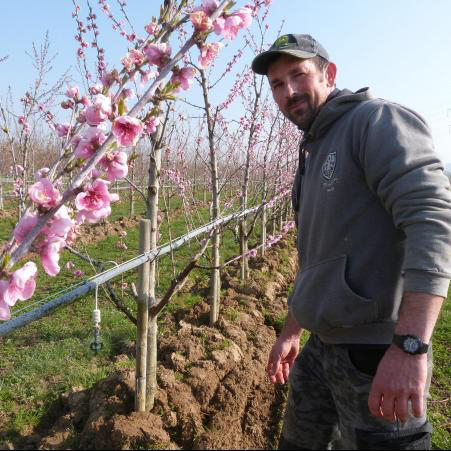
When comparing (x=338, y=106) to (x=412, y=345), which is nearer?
(x=412, y=345)

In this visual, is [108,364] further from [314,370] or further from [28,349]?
[314,370]

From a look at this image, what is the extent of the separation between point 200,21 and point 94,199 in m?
0.71

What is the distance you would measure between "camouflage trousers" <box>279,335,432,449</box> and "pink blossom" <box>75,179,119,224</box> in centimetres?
108

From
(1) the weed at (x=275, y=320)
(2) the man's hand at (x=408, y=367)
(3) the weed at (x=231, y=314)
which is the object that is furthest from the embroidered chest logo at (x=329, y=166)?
(1) the weed at (x=275, y=320)

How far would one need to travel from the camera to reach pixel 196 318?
14.8 feet

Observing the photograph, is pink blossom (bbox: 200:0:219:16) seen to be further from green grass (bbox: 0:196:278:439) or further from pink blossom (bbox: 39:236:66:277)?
green grass (bbox: 0:196:278:439)

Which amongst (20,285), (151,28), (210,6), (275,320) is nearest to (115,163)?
(20,285)

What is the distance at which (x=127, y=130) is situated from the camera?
123 centimetres

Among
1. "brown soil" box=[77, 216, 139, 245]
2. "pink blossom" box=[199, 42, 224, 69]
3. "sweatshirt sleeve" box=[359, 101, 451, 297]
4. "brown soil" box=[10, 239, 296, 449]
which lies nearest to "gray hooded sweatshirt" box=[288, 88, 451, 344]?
"sweatshirt sleeve" box=[359, 101, 451, 297]

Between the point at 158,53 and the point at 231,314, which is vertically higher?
the point at 158,53

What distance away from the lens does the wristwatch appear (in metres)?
1.22

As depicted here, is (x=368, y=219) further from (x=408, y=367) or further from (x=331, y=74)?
(x=331, y=74)

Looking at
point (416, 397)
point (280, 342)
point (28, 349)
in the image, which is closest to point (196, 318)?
point (28, 349)

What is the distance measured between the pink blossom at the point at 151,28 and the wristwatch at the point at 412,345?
1.55 meters
